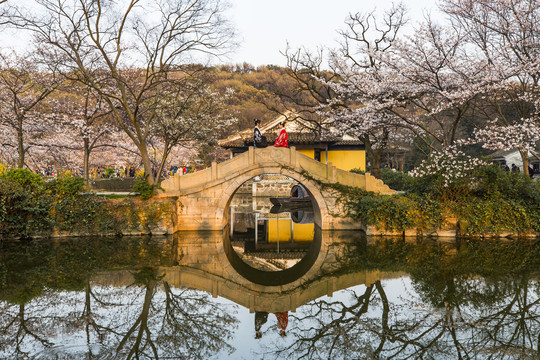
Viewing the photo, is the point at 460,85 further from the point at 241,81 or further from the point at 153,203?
the point at 241,81

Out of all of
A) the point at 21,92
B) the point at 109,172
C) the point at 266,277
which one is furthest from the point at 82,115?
the point at 109,172

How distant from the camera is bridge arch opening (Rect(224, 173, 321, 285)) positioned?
36.8ft

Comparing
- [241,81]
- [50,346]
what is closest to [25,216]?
[50,346]

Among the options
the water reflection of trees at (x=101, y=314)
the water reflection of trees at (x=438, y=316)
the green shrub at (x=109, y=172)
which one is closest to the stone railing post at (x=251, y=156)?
the water reflection of trees at (x=101, y=314)

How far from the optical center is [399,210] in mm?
14328

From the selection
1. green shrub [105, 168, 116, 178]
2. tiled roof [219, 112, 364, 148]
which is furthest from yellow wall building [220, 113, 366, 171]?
green shrub [105, 168, 116, 178]

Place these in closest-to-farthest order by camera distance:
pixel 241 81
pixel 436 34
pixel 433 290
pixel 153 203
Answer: pixel 433 290
pixel 436 34
pixel 153 203
pixel 241 81

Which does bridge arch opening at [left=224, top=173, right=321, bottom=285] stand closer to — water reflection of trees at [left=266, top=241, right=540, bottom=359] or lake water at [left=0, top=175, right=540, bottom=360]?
lake water at [left=0, top=175, right=540, bottom=360]

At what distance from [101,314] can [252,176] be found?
8.84 meters

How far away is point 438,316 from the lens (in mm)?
7223

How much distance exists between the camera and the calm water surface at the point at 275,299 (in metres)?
6.22

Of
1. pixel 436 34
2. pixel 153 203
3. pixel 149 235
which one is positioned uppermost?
pixel 436 34

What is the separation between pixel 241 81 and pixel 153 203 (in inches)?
1927

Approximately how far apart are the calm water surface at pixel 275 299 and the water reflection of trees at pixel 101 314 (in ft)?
0.09
